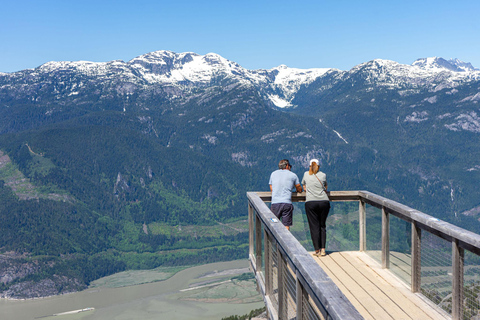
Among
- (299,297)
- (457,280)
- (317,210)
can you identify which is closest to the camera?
(299,297)

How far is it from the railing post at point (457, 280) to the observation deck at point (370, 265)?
0.02 meters

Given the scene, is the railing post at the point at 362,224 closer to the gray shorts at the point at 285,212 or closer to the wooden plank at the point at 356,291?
the wooden plank at the point at 356,291

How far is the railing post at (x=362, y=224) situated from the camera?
55.6 ft

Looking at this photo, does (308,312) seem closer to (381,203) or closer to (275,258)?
(275,258)

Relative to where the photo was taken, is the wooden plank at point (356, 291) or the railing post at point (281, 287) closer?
the railing post at point (281, 287)

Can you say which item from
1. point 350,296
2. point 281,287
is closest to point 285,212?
point 350,296

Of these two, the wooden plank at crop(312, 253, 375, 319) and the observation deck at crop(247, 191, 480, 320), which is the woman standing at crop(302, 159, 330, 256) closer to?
the observation deck at crop(247, 191, 480, 320)

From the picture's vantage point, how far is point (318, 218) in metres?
16.1

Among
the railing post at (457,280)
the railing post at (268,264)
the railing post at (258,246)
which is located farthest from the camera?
the railing post at (258,246)

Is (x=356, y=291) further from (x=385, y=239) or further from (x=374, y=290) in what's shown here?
(x=385, y=239)

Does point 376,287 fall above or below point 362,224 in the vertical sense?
below

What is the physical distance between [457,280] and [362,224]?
6.40 meters

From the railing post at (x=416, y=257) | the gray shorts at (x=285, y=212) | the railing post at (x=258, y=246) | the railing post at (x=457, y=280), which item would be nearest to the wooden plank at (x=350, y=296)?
the railing post at (x=416, y=257)

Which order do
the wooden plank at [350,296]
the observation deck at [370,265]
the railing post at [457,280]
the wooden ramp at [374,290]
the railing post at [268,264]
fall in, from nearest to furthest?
the observation deck at [370,265], the railing post at [457,280], the wooden plank at [350,296], the wooden ramp at [374,290], the railing post at [268,264]
